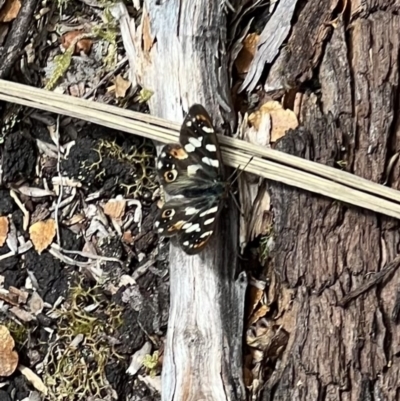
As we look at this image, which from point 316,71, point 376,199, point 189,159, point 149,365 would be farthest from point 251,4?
point 149,365

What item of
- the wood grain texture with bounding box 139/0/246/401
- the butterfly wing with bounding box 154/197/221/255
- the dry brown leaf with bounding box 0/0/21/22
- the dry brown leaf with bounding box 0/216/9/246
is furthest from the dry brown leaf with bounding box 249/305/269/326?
the dry brown leaf with bounding box 0/0/21/22

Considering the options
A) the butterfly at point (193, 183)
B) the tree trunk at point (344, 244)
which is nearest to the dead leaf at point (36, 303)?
the butterfly at point (193, 183)

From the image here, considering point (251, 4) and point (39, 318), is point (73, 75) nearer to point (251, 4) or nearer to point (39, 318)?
point (251, 4)

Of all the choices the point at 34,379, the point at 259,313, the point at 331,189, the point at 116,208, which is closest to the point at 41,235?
the point at 116,208

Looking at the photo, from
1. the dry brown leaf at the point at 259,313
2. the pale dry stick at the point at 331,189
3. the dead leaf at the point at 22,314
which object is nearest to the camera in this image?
the pale dry stick at the point at 331,189

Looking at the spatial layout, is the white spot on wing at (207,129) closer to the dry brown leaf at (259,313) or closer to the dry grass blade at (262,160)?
the dry grass blade at (262,160)

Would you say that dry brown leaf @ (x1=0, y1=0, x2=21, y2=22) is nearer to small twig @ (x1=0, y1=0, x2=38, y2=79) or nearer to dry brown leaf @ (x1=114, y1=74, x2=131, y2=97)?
small twig @ (x1=0, y1=0, x2=38, y2=79)
